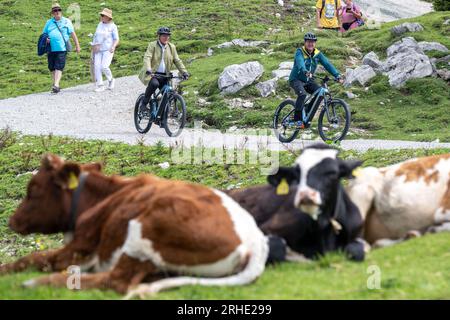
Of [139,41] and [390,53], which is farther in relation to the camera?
[139,41]

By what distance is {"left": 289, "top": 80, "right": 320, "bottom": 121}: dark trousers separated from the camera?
19.2 m

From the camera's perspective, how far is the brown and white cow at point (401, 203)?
8.95m

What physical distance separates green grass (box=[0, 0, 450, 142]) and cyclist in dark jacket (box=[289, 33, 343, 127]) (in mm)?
1963

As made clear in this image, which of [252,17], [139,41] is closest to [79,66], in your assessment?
[139,41]

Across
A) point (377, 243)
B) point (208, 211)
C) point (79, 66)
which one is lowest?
point (79, 66)

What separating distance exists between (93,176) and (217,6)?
3432 cm

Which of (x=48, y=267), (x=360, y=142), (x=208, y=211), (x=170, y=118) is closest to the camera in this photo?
(x=208, y=211)

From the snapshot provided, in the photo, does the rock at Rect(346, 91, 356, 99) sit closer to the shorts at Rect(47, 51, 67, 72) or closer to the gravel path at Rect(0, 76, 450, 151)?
the gravel path at Rect(0, 76, 450, 151)

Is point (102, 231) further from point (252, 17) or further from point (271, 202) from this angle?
point (252, 17)

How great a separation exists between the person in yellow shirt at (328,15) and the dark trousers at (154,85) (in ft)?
42.8

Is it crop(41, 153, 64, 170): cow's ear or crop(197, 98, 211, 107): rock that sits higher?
crop(41, 153, 64, 170): cow's ear

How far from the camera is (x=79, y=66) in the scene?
35.0 metres

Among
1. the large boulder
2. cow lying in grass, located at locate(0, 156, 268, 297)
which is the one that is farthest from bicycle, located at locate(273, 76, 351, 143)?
cow lying in grass, located at locate(0, 156, 268, 297)

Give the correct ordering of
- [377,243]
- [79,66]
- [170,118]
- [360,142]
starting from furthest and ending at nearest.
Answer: [79,66], [170,118], [360,142], [377,243]
